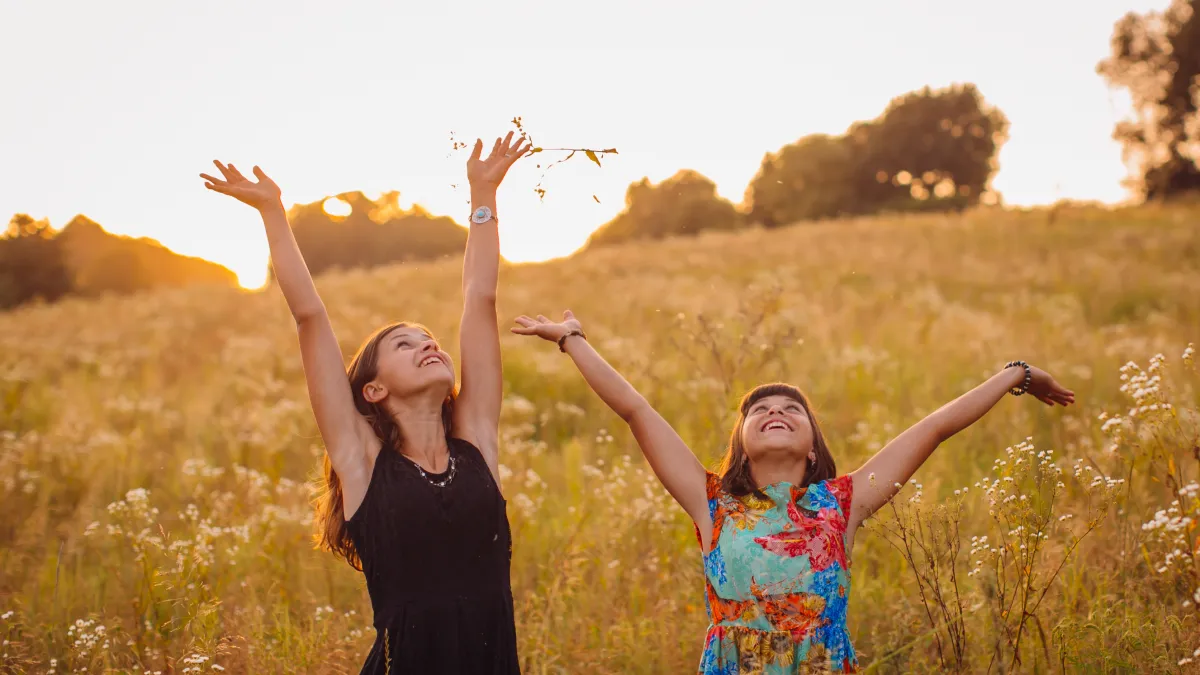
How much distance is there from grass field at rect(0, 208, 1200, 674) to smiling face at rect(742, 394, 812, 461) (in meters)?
0.51

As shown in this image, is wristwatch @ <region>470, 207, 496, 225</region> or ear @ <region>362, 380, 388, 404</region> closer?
ear @ <region>362, 380, 388, 404</region>

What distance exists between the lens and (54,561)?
206 inches

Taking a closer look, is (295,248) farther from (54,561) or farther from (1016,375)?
(54,561)

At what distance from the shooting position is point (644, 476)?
18.4 ft

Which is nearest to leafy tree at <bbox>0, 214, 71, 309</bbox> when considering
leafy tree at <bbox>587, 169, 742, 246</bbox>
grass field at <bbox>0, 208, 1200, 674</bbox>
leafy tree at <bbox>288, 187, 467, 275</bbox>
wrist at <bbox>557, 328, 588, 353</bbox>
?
leafy tree at <bbox>288, 187, 467, 275</bbox>

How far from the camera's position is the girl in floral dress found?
300 cm

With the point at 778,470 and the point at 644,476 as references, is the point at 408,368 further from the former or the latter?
the point at 644,476

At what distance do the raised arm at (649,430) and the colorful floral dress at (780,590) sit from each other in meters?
0.18

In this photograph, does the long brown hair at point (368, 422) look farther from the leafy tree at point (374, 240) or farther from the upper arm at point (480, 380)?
the leafy tree at point (374, 240)

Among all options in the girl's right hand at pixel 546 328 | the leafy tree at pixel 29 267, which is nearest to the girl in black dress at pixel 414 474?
the girl's right hand at pixel 546 328

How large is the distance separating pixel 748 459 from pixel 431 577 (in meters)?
1.28

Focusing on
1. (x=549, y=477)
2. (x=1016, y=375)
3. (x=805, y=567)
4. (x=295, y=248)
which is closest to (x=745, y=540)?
(x=805, y=567)

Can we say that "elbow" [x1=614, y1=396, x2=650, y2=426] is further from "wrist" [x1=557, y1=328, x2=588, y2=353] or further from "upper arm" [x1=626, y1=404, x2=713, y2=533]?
"wrist" [x1=557, y1=328, x2=588, y2=353]

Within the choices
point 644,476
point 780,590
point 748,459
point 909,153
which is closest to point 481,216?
point 748,459
